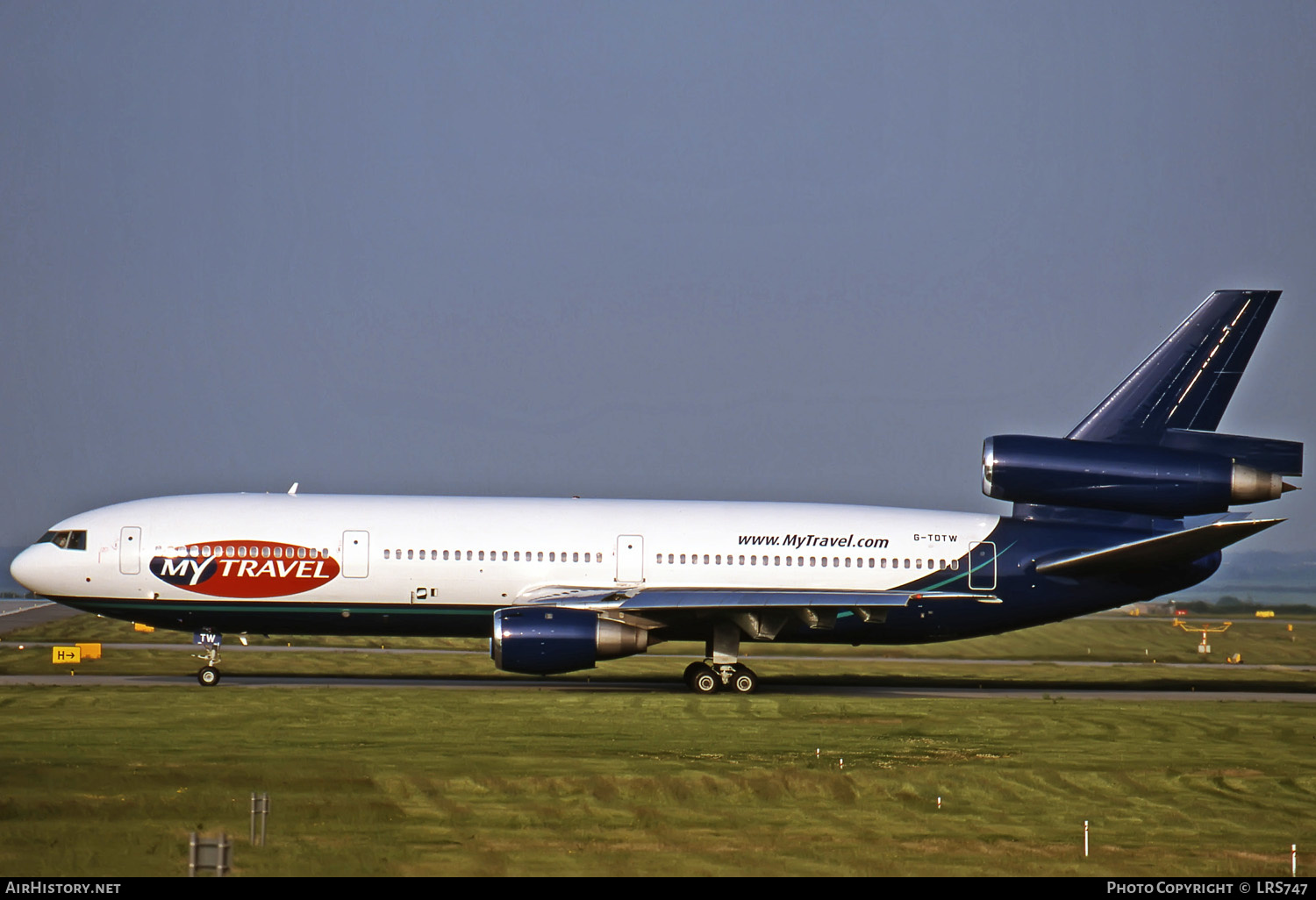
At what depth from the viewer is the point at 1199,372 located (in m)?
35.5

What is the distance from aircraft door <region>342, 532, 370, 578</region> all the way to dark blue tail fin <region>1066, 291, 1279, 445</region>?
18.7 meters

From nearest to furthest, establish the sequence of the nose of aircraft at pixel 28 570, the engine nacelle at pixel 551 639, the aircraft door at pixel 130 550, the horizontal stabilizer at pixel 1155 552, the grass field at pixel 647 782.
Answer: the grass field at pixel 647 782, the engine nacelle at pixel 551 639, the horizontal stabilizer at pixel 1155 552, the aircraft door at pixel 130 550, the nose of aircraft at pixel 28 570

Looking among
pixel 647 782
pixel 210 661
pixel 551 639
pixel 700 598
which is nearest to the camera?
pixel 647 782

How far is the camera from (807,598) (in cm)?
3362

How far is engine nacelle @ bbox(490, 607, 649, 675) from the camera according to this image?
31.8m

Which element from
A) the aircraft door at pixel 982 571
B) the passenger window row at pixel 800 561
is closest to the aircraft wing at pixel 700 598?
the passenger window row at pixel 800 561

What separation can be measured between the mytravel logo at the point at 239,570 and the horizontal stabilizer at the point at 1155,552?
18427mm

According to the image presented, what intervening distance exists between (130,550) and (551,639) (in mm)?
10909

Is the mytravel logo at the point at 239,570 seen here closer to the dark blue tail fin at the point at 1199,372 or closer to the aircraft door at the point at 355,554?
the aircraft door at the point at 355,554

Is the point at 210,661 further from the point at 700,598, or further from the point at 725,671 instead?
the point at 725,671

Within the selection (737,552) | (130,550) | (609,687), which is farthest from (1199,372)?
(130,550)

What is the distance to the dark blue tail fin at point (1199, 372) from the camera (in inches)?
1396

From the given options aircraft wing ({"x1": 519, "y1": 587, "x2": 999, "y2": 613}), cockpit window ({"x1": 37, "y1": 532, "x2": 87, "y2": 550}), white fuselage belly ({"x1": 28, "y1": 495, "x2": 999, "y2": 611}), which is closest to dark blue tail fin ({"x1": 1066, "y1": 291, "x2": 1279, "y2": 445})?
white fuselage belly ({"x1": 28, "y1": 495, "x2": 999, "y2": 611})

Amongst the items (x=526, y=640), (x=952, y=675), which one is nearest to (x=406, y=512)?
(x=526, y=640)
